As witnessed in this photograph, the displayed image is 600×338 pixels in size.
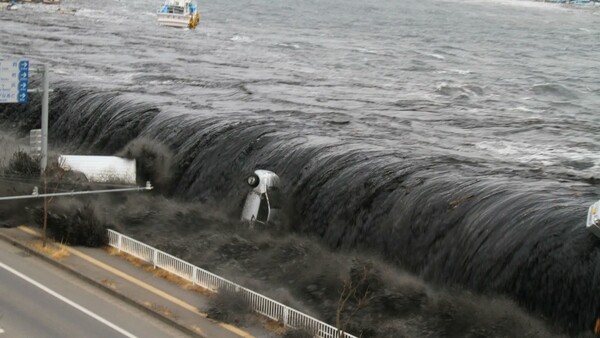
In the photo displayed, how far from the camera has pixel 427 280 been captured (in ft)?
95.8

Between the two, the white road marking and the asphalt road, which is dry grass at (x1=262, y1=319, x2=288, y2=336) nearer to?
the asphalt road

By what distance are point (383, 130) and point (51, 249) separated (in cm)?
2062

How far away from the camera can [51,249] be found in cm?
3206

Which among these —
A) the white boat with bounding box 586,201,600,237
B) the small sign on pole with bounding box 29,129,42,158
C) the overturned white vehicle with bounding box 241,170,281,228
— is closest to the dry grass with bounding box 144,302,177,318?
the overturned white vehicle with bounding box 241,170,281,228

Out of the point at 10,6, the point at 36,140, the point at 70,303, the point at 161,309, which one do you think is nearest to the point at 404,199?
the point at 161,309

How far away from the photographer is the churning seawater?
93.4 feet

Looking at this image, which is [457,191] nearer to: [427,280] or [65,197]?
[427,280]

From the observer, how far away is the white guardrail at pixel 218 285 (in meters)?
25.2

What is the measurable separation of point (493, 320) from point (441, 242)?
14.6 feet

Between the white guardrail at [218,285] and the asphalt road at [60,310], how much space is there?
7.57 feet

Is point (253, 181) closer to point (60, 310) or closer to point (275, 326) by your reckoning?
point (275, 326)

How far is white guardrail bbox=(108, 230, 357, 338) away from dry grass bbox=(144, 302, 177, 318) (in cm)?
165

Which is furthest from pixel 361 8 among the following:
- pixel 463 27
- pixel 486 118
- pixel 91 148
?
pixel 91 148

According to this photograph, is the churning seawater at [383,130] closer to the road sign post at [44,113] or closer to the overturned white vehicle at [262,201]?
the overturned white vehicle at [262,201]
